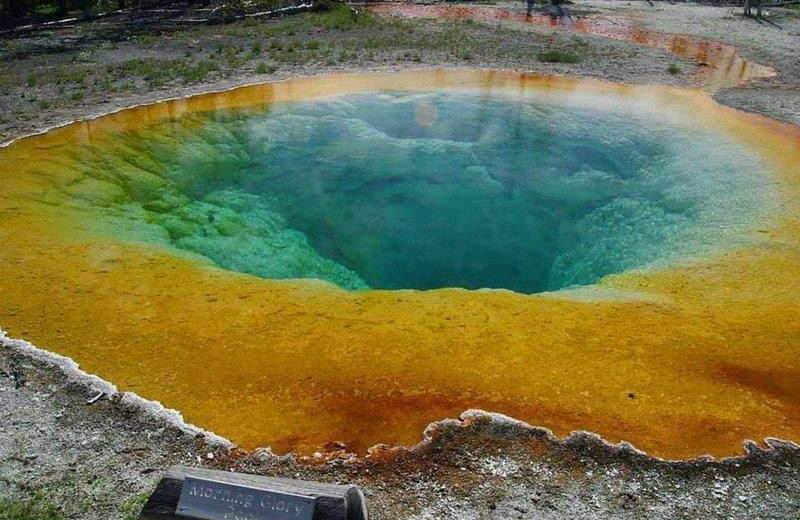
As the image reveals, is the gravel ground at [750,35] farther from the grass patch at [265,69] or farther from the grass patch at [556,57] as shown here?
the grass patch at [265,69]

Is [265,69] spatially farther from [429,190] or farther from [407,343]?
[407,343]

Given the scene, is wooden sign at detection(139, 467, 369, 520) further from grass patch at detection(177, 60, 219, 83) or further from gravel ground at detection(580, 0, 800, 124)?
grass patch at detection(177, 60, 219, 83)

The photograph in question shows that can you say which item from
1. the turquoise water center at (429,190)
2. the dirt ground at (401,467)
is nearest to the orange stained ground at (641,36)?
the turquoise water center at (429,190)

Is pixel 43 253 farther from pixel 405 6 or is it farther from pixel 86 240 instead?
pixel 405 6

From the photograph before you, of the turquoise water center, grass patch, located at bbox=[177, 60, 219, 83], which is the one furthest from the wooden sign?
grass patch, located at bbox=[177, 60, 219, 83]

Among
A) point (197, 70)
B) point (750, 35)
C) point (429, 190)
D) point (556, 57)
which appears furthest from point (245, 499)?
point (750, 35)
